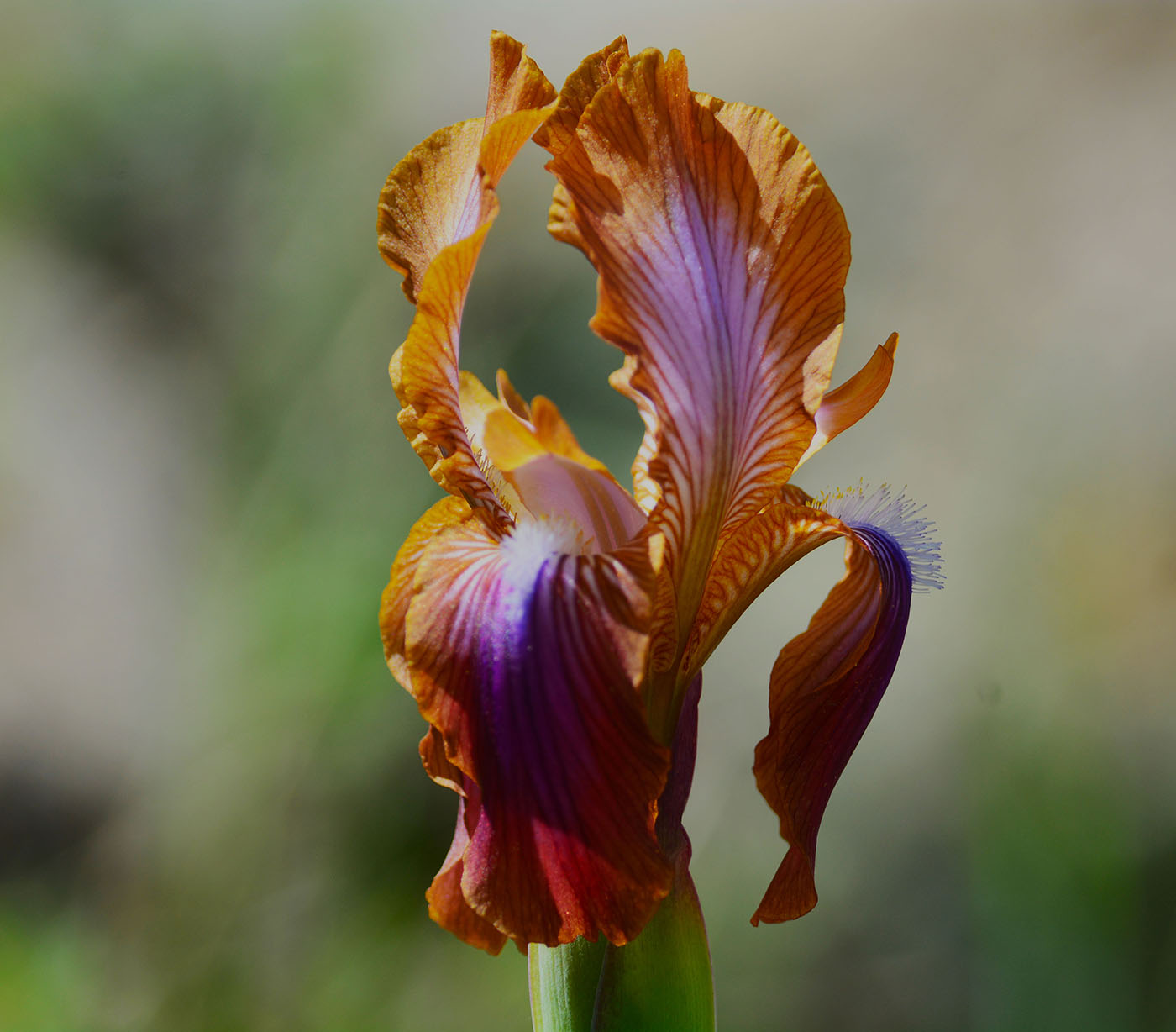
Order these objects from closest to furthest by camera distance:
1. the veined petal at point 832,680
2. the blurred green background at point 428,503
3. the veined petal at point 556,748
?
the veined petal at point 556,748, the veined petal at point 832,680, the blurred green background at point 428,503

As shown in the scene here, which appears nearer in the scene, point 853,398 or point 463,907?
point 463,907

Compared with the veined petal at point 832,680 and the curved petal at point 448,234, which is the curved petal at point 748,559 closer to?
the veined petal at point 832,680

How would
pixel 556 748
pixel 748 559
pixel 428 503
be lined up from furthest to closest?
pixel 428 503 < pixel 748 559 < pixel 556 748

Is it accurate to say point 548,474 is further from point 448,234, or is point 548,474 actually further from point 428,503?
point 428,503

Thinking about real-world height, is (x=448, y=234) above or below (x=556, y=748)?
above

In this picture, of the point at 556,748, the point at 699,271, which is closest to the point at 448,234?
the point at 699,271

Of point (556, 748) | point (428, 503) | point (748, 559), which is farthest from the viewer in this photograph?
point (428, 503)

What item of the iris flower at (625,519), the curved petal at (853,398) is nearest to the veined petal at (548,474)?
the iris flower at (625,519)
